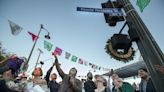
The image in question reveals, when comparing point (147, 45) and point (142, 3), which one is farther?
point (142, 3)

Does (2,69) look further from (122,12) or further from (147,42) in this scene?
(147,42)

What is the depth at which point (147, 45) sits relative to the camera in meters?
3.19

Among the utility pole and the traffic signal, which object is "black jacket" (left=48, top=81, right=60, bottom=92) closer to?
the traffic signal

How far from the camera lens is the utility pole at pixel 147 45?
2.88 meters

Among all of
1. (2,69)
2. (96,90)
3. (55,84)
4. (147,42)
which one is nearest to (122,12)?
(147,42)

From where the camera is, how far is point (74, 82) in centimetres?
609

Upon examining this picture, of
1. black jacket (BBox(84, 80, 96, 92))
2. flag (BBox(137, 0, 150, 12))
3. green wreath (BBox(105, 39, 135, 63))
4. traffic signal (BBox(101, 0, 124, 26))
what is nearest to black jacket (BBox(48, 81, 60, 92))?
black jacket (BBox(84, 80, 96, 92))

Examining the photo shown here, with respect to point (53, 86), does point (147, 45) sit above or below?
above

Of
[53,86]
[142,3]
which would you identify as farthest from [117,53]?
[53,86]

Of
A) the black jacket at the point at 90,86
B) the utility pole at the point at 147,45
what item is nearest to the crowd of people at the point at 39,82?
the black jacket at the point at 90,86

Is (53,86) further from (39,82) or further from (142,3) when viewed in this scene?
(142,3)

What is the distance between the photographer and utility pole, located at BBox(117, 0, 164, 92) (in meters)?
2.88

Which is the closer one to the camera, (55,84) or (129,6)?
(129,6)

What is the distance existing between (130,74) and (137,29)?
26.7 m
